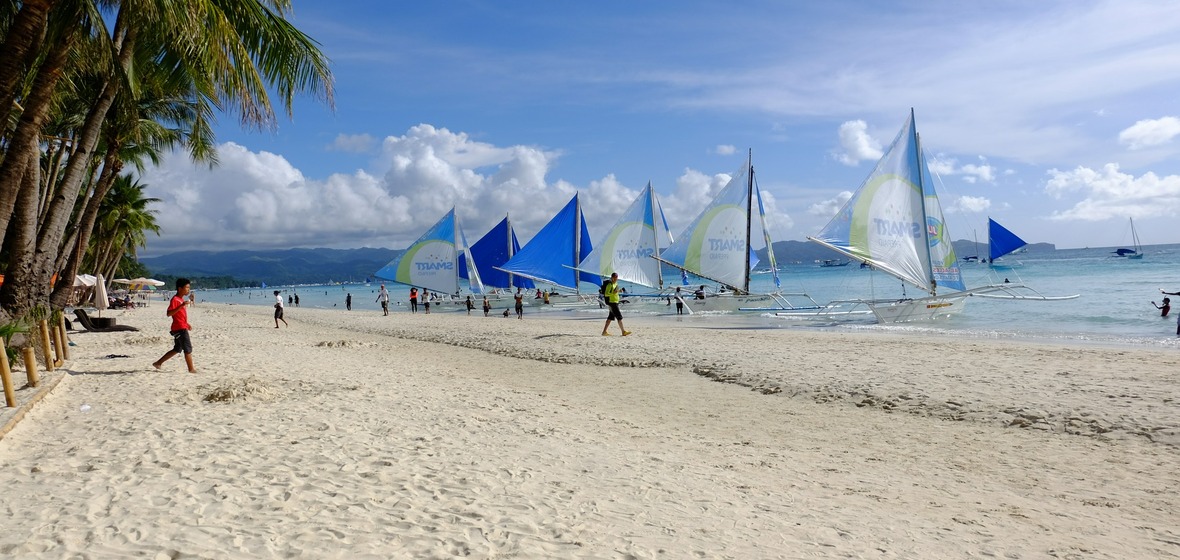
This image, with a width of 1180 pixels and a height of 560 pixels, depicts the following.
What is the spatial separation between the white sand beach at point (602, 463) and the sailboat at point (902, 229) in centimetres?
1028

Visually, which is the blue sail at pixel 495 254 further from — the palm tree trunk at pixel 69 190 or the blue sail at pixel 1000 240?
the palm tree trunk at pixel 69 190

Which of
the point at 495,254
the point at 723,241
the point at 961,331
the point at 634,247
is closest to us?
the point at 961,331

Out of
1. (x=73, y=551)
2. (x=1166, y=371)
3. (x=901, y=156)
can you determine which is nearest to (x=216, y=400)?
(x=73, y=551)

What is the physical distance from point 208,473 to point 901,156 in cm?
2186

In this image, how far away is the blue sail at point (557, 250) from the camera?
3847 centimetres

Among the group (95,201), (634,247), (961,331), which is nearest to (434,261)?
(634,247)

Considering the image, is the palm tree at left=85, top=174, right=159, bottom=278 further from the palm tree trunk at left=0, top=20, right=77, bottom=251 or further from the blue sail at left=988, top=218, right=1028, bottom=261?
the blue sail at left=988, top=218, right=1028, bottom=261

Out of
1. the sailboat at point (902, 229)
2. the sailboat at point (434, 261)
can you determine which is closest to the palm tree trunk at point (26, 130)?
the sailboat at point (902, 229)

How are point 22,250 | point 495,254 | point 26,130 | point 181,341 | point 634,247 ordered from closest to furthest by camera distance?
point 26,130
point 22,250
point 181,341
point 634,247
point 495,254

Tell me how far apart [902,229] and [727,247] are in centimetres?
906

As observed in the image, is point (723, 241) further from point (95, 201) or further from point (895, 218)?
point (95, 201)

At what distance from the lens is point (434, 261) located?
140ft

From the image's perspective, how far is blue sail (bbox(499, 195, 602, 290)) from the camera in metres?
38.5

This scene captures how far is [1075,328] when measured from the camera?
21078 millimetres
